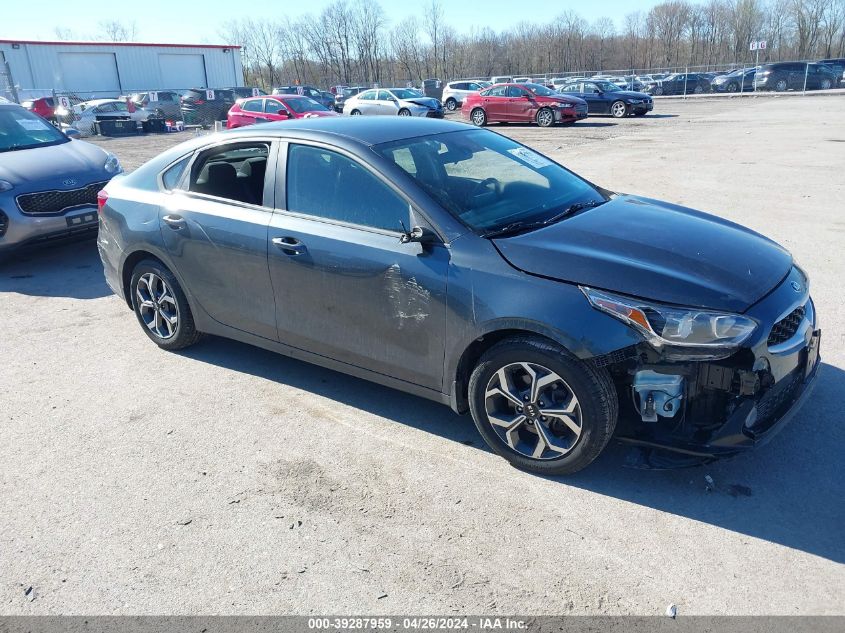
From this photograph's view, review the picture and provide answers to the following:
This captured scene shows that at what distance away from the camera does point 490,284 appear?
10.9ft

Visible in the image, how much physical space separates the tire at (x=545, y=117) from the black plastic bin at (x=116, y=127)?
17874 mm

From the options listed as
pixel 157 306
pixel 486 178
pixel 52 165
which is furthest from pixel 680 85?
pixel 157 306

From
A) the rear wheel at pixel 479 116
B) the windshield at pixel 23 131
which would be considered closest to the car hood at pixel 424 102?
the rear wheel at pixel 479 116

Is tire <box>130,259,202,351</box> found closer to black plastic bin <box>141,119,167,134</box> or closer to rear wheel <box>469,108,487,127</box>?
rear wheel <box>469,108,487,127</box>

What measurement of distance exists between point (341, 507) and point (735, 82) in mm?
50271

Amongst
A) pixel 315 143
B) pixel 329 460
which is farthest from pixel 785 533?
pixel 315 143

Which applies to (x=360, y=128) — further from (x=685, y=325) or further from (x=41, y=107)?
(x=41, y=107)

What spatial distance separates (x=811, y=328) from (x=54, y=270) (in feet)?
25.3

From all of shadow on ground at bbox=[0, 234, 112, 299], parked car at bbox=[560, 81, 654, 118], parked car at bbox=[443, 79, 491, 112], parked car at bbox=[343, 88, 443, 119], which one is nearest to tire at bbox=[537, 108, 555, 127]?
parked car at bbox=[560, 81, 654, 118]

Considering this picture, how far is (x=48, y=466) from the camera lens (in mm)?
3773

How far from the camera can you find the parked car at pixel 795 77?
41938 millimetres

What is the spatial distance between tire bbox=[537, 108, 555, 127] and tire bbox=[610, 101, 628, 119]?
4.90 meters

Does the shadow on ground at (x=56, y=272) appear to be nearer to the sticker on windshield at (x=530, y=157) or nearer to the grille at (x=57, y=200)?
the grille at (x=57, y=200)

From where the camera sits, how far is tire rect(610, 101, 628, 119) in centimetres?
2803
